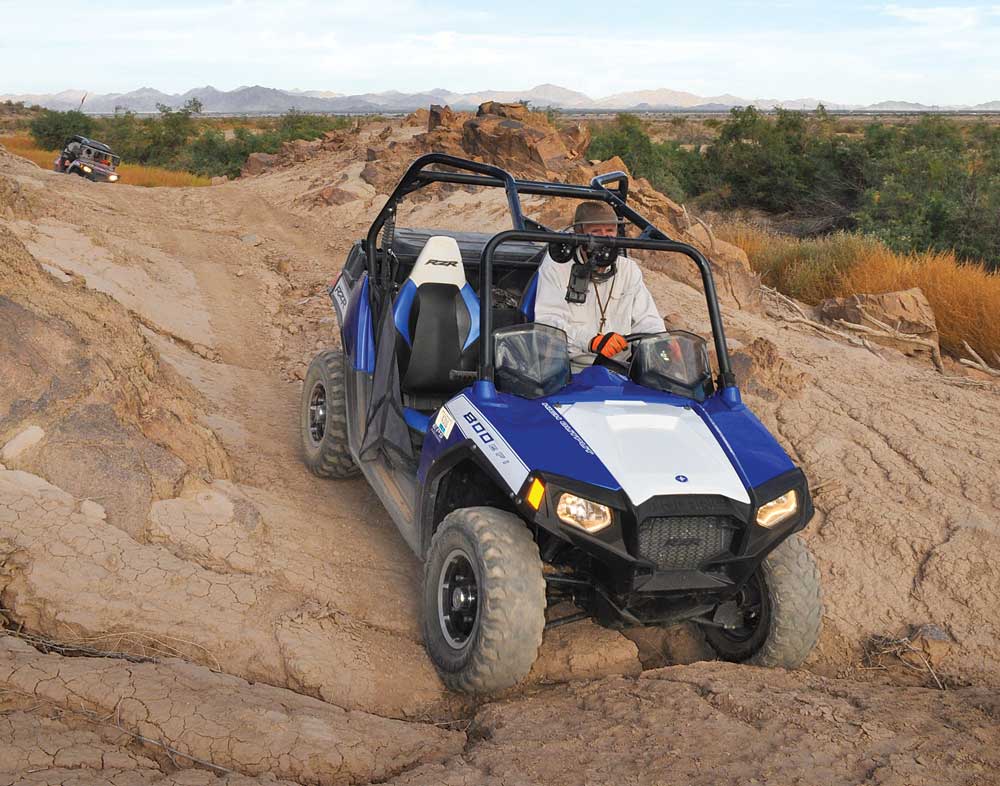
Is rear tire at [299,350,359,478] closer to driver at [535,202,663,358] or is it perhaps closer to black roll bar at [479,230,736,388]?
driver at [535,202,663,358]

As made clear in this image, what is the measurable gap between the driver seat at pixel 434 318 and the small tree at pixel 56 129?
36495mm

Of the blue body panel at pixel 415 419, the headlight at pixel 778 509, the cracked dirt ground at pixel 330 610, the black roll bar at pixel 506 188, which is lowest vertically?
the cracked dirt ground at pixel 330 610

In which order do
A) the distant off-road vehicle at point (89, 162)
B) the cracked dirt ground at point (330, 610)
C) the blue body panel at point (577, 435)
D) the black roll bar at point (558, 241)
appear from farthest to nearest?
the distant off-road vehicle at point (89, 162) → the black roll bar at point (558, 241) → the blue body panel at point (577, 435) → the cracked dirt ground at point (330, 610)

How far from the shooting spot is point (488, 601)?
3.59 meters

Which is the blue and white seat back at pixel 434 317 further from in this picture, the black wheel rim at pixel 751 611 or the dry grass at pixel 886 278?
the dry grass at pixel 886 278

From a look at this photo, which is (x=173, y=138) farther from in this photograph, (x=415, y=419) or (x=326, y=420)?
(x=415, y=419)

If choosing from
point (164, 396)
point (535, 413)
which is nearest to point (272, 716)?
point (535, 413)

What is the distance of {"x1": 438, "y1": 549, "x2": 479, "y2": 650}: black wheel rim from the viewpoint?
3874 millimetres

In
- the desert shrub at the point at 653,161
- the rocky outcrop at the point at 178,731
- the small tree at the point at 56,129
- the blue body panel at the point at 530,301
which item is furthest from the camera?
the small tree at the point at 56,129

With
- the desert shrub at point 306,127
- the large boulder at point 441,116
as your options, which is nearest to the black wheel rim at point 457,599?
the large boulder at point 441,116

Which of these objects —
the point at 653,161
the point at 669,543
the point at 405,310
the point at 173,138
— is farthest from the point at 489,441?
the point at 173,138

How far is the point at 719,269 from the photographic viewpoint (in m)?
10.6

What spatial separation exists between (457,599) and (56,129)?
39.3 m

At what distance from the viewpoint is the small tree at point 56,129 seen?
36969 mm
